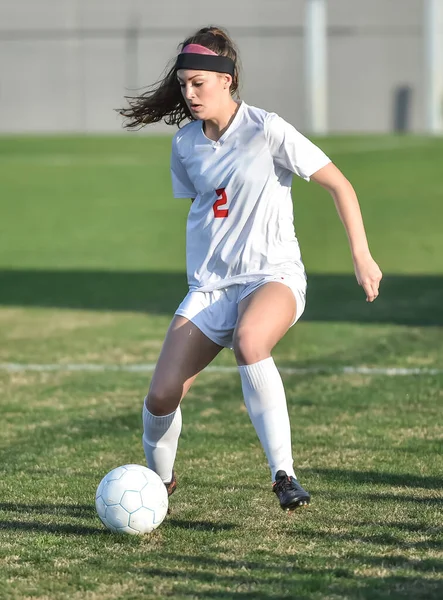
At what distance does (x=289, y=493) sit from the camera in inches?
174

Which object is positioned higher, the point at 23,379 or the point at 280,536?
the point at 280,536

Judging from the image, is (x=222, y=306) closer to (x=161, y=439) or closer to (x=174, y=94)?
(x=161, y=439)

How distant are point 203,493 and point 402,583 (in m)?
1.42

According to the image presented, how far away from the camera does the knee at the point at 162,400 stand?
4715mm

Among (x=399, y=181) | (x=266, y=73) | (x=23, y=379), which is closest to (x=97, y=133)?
(x=266, y=73)

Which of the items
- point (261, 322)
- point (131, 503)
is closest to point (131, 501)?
point (131, 503)

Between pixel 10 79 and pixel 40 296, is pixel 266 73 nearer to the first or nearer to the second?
pixel 10 79

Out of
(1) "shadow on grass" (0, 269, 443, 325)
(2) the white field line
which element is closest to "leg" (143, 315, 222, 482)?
(2) the white field line

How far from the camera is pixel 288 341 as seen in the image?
9.31 meters

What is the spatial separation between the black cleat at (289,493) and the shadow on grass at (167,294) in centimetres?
552

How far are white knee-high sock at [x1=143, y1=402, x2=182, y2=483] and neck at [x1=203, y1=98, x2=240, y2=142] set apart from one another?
1.10 m

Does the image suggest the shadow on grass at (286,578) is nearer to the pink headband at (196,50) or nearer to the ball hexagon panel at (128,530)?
the ball hexagon panel at (128,530)

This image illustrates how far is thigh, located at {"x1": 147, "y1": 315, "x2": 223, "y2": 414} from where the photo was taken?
468 centimetres

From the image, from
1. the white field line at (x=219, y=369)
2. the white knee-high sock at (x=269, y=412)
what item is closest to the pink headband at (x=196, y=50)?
the white knee-high sock at (x=269, y=412)
